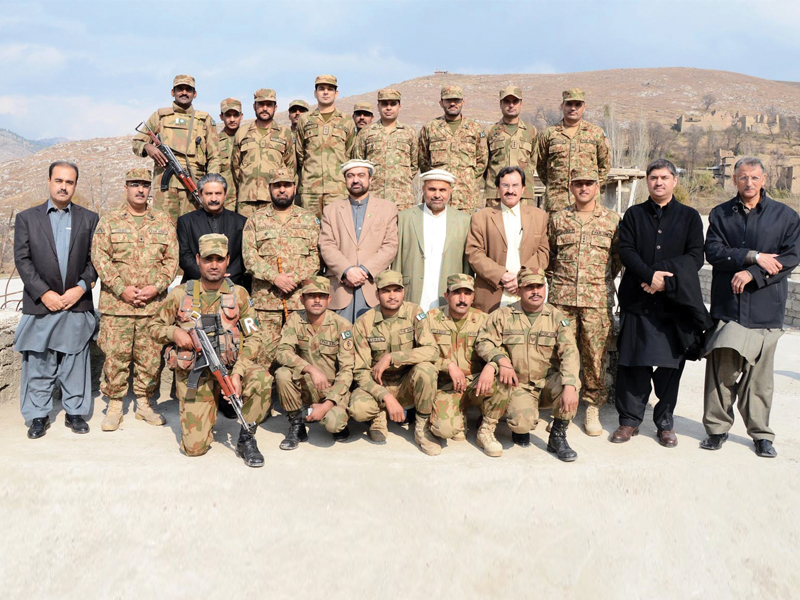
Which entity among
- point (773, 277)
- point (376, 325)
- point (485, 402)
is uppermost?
point (773, 277)

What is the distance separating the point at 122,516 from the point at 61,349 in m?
1.76

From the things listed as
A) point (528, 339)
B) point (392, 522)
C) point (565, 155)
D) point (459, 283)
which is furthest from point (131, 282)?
point (565, 155)

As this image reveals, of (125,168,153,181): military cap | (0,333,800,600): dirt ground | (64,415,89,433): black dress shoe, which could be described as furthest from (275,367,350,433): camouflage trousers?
(125,168,153,181): military cap

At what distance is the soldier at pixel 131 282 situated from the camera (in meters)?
5.04

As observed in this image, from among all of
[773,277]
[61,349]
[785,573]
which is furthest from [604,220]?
[61,349]

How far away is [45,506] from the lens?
13.0 ft

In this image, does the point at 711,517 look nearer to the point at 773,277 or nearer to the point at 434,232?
the point at 773,277

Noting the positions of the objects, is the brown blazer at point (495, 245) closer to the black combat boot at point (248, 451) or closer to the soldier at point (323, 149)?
the soldier at point (323, 149)

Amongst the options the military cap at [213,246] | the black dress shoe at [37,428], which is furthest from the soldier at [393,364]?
the black dress shoe at [37,428]

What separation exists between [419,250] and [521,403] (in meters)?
1.61

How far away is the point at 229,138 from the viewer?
22.8 ft

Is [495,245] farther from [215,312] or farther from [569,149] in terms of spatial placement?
[215,312]

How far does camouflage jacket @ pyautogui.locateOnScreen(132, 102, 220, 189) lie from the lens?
21.5 ft

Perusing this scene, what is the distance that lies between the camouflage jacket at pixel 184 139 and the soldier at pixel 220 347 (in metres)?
2.12
